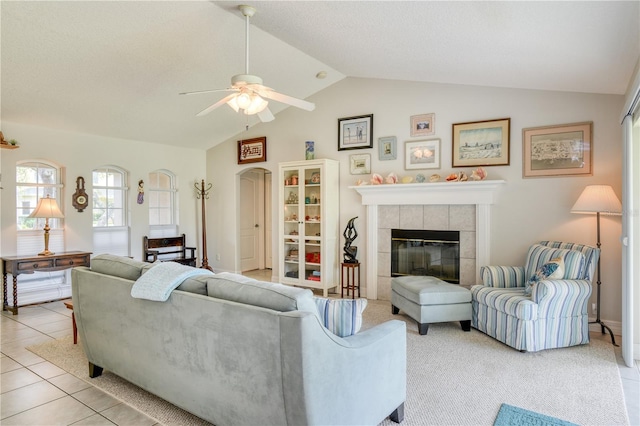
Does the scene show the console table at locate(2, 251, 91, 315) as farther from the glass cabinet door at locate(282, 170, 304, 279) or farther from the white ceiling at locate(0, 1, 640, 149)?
the glass cabinet door at locate(282, 170, 304, 279)

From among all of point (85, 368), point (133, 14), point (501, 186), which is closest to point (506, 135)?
point (501, 186)

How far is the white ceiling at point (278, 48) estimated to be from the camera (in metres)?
2.80

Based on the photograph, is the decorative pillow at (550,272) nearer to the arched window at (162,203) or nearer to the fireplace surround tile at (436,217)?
the fireplace surround tile at (436,217)

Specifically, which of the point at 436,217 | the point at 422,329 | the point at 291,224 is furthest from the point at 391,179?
the point at 422,329

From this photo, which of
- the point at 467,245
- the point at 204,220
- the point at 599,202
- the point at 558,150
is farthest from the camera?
the point at 204,220

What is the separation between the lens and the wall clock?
5496mm

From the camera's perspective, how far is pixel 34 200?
5172 millimetres

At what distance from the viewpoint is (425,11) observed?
2.90 meters

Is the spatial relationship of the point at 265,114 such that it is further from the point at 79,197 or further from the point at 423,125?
the point at 79,197

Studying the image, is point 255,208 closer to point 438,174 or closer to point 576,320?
point 438,174

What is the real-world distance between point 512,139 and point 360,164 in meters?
1.99

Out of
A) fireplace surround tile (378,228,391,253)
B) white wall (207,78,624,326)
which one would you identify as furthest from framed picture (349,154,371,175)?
fireplace surround tile (378,228,391,253)

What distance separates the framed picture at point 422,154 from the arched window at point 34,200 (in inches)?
191

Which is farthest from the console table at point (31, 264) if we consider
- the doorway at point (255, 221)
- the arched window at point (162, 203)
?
the doorway at point (255, 221)
